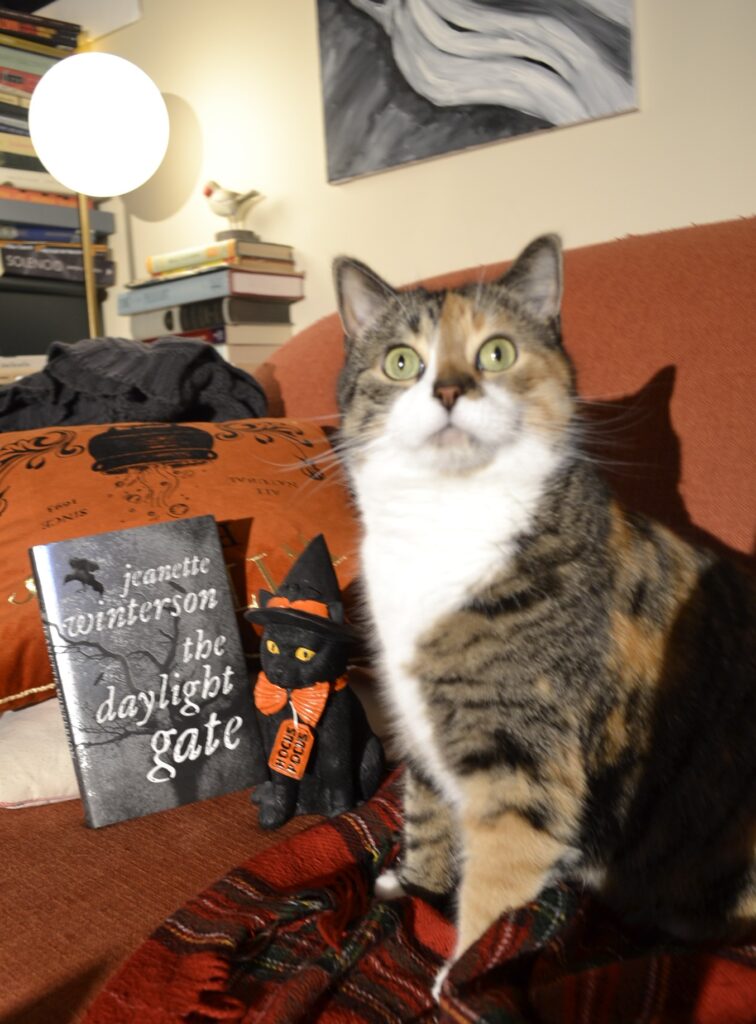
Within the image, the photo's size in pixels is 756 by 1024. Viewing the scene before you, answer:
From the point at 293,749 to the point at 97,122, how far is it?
6.66ft

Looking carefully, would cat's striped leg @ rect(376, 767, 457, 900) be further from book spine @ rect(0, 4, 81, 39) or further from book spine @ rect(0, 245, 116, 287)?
book spine @ rect(0, 4, 81, 39)

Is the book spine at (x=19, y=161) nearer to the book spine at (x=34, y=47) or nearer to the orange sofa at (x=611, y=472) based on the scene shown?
the book spine at (x=34, y=47)

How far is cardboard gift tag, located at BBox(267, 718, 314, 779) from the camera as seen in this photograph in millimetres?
952

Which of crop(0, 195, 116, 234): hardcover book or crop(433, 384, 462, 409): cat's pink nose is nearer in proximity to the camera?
crop(433, 384, 462, 409): cat's pink nose

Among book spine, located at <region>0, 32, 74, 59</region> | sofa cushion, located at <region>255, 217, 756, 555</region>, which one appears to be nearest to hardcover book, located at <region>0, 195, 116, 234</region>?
book spine, located at <region>0, 32, 74, 59</region>

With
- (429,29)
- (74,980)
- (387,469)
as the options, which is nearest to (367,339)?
(387,469)

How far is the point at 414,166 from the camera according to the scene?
2119 millimetres

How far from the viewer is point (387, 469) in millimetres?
873

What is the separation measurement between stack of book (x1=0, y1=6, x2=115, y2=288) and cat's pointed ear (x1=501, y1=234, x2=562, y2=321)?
2.24 meters

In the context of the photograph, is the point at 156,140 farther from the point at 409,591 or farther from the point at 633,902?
the point at 633,902

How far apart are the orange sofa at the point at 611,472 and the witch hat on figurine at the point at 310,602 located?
24cm

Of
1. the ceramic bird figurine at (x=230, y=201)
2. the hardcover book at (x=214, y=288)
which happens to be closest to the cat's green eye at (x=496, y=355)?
the hardcover book at (x=214, y=288)

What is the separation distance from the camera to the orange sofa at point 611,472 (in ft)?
2.51

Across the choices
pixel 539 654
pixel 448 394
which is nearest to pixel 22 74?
pixel 448 394
